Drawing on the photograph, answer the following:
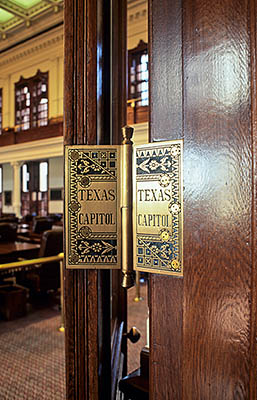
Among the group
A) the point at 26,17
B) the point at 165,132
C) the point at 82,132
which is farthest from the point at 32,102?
the point at 165,132

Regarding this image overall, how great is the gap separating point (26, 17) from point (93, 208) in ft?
38.9

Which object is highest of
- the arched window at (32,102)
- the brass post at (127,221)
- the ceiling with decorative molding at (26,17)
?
the ceiling with decorative molding at (26,17)

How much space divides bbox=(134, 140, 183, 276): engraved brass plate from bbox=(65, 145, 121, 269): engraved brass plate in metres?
0.04

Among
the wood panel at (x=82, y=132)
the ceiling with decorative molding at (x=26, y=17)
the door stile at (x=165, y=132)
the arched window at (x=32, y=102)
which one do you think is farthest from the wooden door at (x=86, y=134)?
the arched window at (x=32, y=102)

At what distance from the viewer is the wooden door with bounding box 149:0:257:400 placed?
38cm

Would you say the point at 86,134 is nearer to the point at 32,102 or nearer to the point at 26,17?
the point at 26,17

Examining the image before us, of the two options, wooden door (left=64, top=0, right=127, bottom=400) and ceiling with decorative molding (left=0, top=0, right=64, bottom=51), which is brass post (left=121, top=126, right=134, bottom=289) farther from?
ceiling with decorative molding (left=0, top=0, right=64, bottom=51)

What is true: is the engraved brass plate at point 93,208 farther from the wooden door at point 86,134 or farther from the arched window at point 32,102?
the arched window at point 32,102

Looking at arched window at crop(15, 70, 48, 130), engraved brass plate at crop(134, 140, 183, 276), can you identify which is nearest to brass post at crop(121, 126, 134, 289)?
engraved brass plate at crop(134, 140, 183, 276)

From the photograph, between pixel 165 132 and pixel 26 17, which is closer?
pixel 165 132

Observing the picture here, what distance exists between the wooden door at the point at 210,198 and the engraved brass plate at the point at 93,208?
3.8 inches

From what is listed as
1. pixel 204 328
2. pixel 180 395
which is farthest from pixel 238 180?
pixel 180 395

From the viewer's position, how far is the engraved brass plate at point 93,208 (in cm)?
52

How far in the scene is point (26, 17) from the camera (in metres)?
10.6
